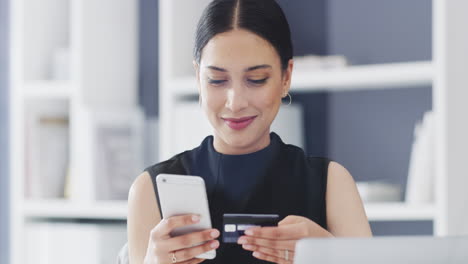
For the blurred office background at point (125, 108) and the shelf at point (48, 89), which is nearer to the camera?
the blurred office background at point (125, 108)

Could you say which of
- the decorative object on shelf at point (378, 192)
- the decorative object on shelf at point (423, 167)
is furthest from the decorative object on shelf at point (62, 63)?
the decorative object on shelf at point (423, 167)

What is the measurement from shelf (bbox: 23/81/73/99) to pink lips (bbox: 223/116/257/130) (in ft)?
5.43

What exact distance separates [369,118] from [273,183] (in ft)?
4.72

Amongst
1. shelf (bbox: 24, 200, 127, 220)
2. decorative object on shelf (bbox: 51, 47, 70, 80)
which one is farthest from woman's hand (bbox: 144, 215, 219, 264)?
decorative object on shelf (bbox: 51, 47, 70, 80)

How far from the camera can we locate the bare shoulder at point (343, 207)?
4.13 feet

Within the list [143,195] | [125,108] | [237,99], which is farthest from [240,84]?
[125,108]

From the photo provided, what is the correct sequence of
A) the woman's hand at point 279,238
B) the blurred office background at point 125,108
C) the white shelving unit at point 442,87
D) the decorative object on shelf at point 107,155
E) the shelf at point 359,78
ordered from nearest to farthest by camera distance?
the woman's hand at point 279,238
the white shelving unit at point 442,87
the shelf at point 359,78
the blurred office background at point 125,108
the decorative object on shelf at point 107,155

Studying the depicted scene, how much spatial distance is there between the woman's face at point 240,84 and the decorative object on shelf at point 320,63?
1.24 metres

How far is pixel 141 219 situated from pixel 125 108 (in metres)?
1.69

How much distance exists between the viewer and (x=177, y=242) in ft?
4.00

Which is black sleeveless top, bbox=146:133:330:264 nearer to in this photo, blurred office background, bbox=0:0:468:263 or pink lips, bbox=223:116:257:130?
pink lips, bbox=223:116:257:130

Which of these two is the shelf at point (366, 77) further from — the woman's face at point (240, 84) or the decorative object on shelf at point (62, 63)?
the woman's face at point (240, 84)

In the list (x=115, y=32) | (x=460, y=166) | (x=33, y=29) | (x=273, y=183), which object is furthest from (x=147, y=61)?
(x=273, y=183)

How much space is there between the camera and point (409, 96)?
8.73 feet
